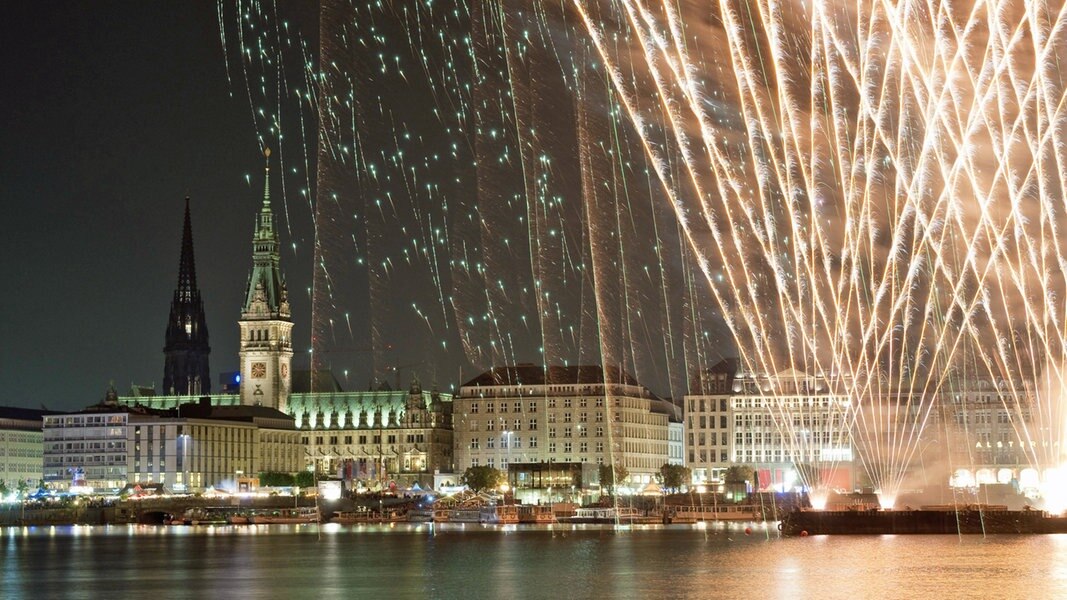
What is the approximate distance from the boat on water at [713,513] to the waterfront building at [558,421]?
2936cm

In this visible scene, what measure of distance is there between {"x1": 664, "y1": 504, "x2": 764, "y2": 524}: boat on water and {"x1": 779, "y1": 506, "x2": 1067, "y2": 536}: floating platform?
139ft

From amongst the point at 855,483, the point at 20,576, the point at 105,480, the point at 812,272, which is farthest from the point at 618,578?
the point at 105,480

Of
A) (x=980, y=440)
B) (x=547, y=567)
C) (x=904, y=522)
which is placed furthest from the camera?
(x=980, y=440)

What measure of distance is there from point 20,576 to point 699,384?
110 metres

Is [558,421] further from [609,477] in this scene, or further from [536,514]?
[536,514]

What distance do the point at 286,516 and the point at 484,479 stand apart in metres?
21.7

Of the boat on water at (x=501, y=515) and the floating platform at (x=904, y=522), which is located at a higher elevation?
the boat on water at (x=501, y=515)

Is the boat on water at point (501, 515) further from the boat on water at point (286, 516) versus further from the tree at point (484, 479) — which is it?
the tree at point (484, 479)

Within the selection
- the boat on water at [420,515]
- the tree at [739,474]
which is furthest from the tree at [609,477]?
the boat on water at [420,515]

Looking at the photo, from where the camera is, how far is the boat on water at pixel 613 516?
490 ft

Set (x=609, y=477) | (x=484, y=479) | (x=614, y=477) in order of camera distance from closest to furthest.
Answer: (x=614, y=477) → (x=609, y=477) → (x=484, y=479)

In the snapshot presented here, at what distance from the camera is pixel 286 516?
17412cm

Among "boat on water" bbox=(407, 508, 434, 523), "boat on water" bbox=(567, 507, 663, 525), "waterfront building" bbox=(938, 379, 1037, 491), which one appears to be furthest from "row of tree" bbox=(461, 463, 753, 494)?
"waterfront building" bbox=(938, 379, 1037, 491)

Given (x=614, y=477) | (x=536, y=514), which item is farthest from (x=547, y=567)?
(x=614, y=477)
